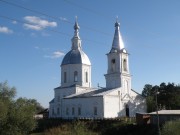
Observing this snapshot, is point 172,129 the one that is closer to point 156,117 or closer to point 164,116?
point 156,117

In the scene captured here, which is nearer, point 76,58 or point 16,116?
point 16,116

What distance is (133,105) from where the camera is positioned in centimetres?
6097

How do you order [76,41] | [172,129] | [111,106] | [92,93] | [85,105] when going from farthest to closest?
[76,41], [92,93], [85,105], [111,106], [172,129]

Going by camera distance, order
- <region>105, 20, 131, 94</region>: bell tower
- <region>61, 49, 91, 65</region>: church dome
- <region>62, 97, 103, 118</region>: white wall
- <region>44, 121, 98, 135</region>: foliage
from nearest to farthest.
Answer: <region>44, 121, 98, 135</region>: foliage, <region>62, 97, 103, 118</region>: white wall, <region>105, 20, 131, 94</region>: bell tower, <region>61, 49, 91, 65</region>: church dome

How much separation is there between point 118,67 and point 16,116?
2171 centimetres

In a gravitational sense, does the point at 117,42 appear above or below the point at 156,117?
above

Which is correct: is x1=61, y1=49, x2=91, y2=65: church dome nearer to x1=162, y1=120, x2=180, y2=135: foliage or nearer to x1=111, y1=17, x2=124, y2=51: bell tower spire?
x1=111, y1=17, x2=124, y2=51: bell tower spire

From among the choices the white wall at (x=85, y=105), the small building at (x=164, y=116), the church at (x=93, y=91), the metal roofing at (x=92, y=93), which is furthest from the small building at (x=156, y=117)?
the metal roofing at (x=92, y=93)

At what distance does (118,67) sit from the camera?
59.8m

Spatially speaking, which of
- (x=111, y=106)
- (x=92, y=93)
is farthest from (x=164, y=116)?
(x=92, y=93)

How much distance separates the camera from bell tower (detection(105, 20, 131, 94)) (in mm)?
59688

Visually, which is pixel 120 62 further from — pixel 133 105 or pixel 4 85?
pixel 4 85

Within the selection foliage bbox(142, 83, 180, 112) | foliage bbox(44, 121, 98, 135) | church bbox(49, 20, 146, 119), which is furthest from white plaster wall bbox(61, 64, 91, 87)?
foliage bbox(44, 121, 98, 135)

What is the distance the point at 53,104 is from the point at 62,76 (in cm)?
596
